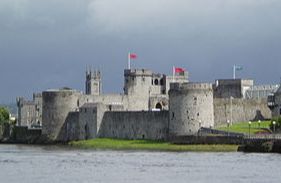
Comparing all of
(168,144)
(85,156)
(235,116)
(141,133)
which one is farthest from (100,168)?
(235,116)

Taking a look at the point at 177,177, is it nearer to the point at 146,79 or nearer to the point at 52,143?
the point at 52,143

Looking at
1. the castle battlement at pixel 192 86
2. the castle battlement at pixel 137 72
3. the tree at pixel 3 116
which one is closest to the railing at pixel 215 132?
the castle battlement at pixel 192 86

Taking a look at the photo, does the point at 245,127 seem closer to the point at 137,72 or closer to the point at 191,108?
the point at 191,108

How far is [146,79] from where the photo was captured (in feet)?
422

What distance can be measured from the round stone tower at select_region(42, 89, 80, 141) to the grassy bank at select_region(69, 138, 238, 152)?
572 cm

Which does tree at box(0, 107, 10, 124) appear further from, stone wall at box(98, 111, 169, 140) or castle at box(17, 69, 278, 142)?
stone wall at box(98, 111, 169, 140)

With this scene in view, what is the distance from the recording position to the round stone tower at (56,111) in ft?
368

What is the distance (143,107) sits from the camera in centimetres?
12450

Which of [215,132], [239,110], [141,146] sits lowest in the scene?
[141,146]

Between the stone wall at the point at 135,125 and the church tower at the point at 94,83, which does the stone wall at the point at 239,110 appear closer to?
the stone wall at the point at 135,125

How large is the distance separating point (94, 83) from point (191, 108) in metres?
43.5

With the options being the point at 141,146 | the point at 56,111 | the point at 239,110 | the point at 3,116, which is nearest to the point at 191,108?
the point at 141,146

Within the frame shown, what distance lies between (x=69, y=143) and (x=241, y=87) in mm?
24061

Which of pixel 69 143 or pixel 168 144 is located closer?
→ pixel 168 144
